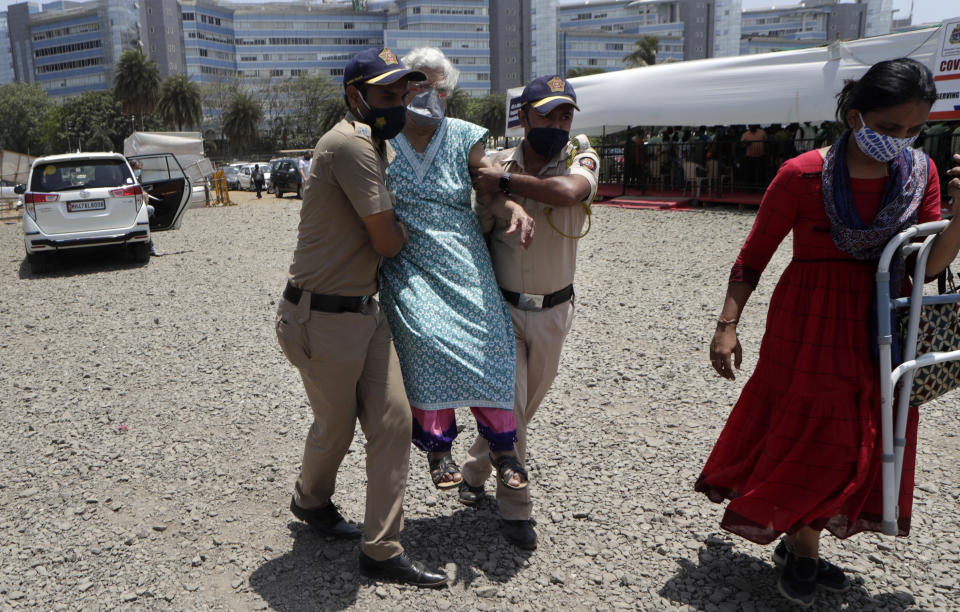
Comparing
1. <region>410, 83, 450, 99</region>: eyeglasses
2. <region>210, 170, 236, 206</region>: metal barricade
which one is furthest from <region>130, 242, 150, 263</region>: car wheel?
<region>210, 170, 236, 206</region>: metal barricade

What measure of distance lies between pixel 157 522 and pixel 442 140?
2193 millimetres


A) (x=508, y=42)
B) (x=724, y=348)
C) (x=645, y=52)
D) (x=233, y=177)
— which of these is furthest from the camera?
(x=508, y=42)

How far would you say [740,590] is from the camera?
2.81 m

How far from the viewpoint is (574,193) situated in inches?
114

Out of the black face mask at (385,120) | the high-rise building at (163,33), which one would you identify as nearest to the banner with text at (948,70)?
the black face mask at (385,120)

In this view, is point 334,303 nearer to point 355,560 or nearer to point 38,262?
point 355,560

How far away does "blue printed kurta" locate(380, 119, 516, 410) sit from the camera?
109 inches

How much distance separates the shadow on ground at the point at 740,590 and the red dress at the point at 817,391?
32 cm

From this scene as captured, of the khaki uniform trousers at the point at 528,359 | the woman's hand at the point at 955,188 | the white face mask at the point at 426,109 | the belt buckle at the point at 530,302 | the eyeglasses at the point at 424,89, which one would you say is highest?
the eyeglasses at the point at 424,89

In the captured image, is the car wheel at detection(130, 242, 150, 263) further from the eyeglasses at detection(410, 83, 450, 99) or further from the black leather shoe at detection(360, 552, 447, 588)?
the black leather shoe at detection(360, 552, 447, 588)

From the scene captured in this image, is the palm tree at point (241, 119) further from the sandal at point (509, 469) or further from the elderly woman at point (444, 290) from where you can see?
the sandal at point (509, 469)

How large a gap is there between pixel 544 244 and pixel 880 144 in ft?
4.06

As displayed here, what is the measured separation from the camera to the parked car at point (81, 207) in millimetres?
11281

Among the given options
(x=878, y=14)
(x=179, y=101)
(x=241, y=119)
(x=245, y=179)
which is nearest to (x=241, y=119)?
(x=241, y=119)
